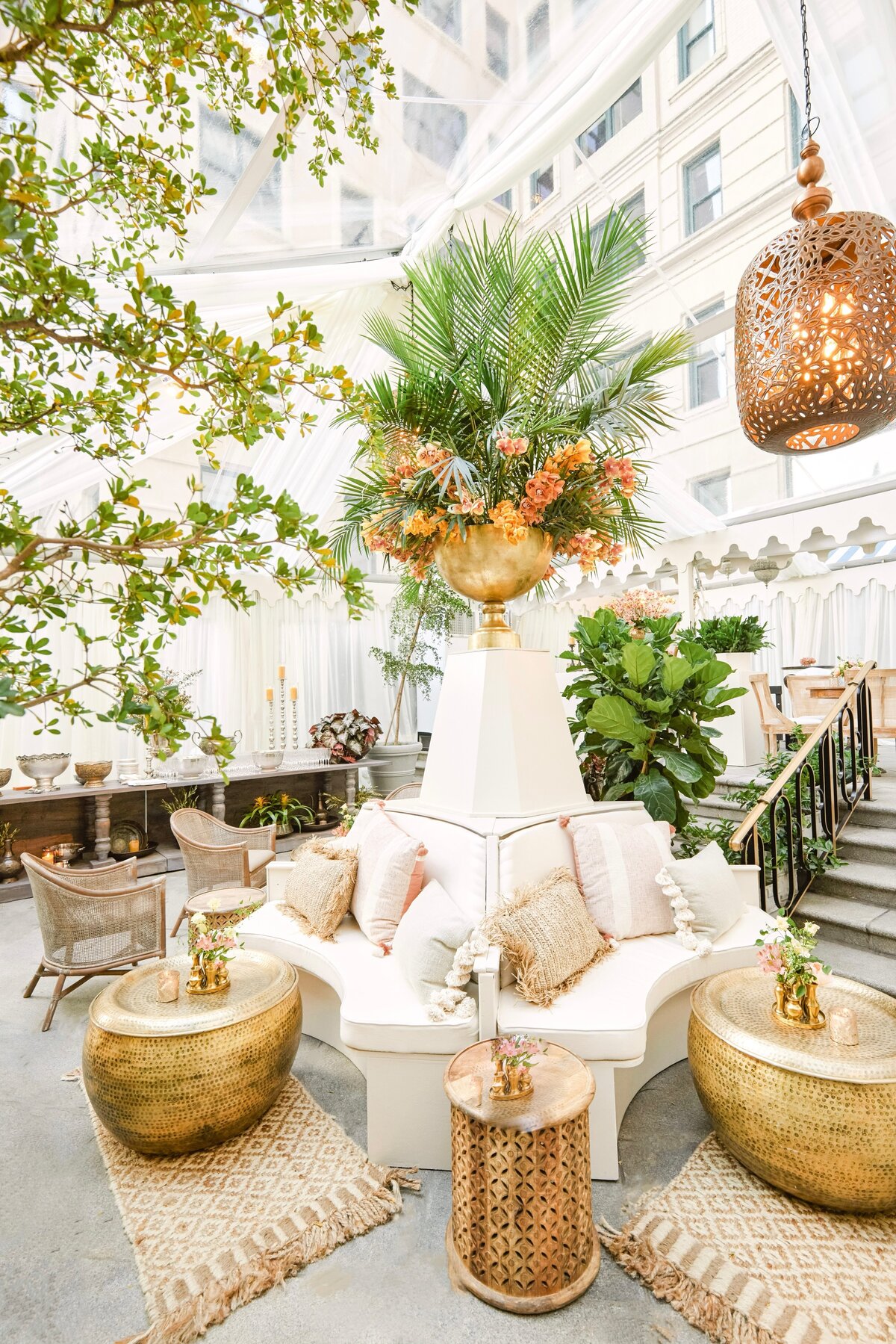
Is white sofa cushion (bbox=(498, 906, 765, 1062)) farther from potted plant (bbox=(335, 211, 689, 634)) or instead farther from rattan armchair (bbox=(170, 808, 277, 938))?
rattan armchair (bbox=(170, 808, 277, 938))

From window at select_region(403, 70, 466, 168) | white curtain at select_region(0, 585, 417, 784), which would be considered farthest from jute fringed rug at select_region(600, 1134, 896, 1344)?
white curtain at select_region(0, 585, 417, 784)

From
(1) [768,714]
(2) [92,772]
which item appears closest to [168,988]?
(2) [92,772]

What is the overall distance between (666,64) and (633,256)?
7742 millimetres

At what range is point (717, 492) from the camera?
8109 millimetres

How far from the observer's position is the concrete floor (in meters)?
1.51

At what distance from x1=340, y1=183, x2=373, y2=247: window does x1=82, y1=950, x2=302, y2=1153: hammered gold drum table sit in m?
4.13

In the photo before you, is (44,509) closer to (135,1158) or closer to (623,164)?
(135,1158)

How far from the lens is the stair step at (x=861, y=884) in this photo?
11.5 ft

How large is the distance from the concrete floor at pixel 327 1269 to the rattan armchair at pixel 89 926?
2.27ft

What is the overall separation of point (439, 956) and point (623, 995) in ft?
1.99

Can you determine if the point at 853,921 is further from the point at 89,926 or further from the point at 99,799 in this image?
the point at 99,799

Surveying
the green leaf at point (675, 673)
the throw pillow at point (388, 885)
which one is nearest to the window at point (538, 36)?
the green leaf at point (675, 673)

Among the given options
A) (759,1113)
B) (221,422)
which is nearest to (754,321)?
(221,422)

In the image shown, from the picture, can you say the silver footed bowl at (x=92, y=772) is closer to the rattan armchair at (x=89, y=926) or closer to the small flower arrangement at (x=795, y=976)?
the rattan armchair at (x=89, y=926)
